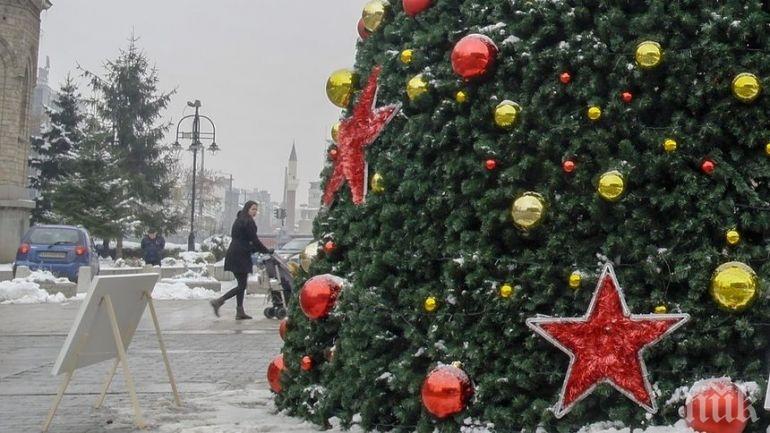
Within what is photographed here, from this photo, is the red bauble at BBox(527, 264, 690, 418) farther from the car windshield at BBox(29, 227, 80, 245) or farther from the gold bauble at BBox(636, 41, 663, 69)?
the car windshield at BBox(29, 227, 80, 245)

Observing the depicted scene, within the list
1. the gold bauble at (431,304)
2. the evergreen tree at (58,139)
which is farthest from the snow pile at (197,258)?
the gold bauble at (431,304)

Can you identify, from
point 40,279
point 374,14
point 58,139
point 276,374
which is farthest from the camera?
point 58,139

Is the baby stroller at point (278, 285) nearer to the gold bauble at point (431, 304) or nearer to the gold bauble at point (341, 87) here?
the gold bauble at point (341, 87)

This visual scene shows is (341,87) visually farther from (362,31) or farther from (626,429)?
(626,429)

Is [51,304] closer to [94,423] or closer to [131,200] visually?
[94,423]

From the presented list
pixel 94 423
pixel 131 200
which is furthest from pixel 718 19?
pixel 131 200

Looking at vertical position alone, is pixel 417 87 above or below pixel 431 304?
above

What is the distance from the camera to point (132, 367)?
928 centimetres

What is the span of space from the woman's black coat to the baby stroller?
357mm

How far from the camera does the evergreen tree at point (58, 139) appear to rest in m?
46.7

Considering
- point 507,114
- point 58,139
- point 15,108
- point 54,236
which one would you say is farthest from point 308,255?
point 58,139

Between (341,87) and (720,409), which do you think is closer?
(720,409)

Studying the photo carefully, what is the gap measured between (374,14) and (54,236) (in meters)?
19.4

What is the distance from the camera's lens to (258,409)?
6.39 meters
